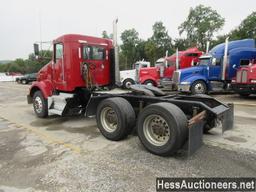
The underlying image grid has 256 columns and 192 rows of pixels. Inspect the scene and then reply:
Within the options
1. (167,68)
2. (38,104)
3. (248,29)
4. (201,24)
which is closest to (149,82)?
(167,68)

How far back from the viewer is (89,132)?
18.6 ft

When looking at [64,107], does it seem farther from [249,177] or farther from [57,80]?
[249,177]

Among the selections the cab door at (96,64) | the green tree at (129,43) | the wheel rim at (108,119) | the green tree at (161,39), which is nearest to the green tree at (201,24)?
the green tree at (161,39)

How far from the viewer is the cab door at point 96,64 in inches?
268

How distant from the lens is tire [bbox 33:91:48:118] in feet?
23.9

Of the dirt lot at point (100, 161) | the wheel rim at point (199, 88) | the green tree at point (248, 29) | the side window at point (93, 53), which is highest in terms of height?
the green tree at point (248, 29)

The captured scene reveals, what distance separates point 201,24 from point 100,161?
5276cm

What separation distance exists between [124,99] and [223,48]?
1040 cm

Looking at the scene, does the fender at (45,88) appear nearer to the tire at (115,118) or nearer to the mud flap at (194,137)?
the tire at (115,118)

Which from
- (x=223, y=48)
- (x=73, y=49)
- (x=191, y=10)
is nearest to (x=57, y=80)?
(x=73, y=49)

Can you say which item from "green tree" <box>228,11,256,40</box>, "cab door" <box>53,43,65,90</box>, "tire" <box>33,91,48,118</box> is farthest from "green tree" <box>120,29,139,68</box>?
"cab door" <box>53,43,65,90</box>

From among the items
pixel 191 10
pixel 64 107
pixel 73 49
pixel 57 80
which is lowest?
pixel 64 107

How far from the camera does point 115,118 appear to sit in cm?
489

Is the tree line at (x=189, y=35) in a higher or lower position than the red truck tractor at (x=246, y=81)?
higher
